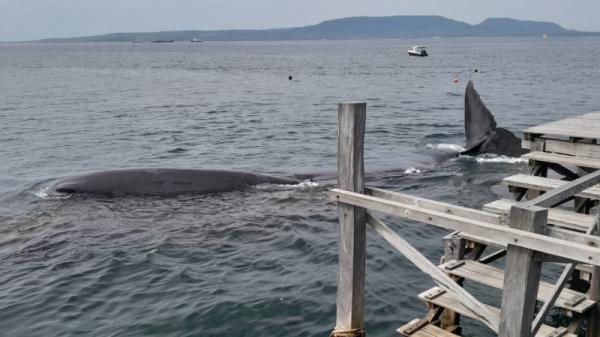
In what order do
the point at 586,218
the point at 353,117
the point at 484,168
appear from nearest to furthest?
the point at 353,117 → the point at 586,218 → the point at 484,168

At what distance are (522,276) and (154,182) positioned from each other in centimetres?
1285

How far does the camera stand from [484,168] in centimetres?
2008

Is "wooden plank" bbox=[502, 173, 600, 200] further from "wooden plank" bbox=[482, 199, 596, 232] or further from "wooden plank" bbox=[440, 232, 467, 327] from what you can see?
"wooden plank" bbox=[440, 232, 467, 327]

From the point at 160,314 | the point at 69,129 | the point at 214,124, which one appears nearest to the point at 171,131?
the point at 214,124

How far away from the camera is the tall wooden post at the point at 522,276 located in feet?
17.0

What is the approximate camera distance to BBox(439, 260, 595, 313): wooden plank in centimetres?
743

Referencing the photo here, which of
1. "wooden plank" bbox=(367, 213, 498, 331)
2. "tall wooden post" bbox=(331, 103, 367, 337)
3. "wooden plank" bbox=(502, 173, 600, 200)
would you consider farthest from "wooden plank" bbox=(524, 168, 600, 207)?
"wooden plank" bbox=(502, 173, 600, 200)

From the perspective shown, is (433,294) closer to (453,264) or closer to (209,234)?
(453,264)

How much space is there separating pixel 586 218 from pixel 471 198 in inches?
306

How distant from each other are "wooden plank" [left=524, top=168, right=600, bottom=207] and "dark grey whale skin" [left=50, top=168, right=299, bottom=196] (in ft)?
37.1

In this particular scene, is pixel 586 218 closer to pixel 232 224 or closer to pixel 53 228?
pixel 232 224

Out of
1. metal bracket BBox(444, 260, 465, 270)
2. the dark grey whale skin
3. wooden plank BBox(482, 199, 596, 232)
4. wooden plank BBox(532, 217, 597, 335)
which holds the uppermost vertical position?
wooden plank BBox(532, 217, 597, 335)

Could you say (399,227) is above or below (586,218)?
below

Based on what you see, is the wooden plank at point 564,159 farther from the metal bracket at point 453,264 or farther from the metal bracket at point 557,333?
the metal bracket at point 557,333
